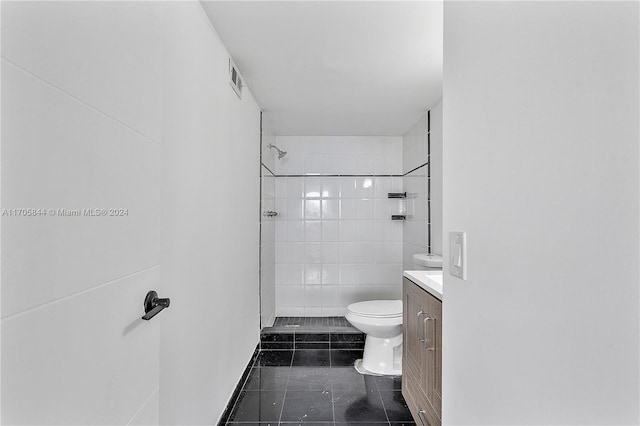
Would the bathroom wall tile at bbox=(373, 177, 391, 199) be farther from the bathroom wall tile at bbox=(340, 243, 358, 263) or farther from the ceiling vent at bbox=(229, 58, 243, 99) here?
the ceiling vent at bbox=(229, 58, 243, 99)

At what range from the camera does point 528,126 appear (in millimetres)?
667

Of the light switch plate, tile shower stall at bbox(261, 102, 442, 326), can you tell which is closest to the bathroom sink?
tile shower stall at bbox(261, 102, 442, 326)

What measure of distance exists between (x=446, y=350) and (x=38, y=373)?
101 cm

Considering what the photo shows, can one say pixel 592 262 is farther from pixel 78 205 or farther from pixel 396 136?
pixel 396 136

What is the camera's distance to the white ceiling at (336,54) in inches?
65.4

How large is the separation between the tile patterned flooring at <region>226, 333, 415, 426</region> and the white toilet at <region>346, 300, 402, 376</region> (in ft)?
0.34

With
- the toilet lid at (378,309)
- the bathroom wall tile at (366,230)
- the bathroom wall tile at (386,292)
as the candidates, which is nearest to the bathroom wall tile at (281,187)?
the bathroom wall tile at (366,230)

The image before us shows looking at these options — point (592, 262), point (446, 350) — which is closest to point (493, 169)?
point (592, 262)

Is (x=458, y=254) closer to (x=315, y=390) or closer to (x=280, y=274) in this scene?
(x=315, y=390)

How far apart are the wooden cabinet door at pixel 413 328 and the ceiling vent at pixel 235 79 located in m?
1.56

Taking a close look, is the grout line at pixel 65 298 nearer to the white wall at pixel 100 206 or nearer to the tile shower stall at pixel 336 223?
the white wall at pixel 100 206

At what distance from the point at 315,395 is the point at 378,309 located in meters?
0.80

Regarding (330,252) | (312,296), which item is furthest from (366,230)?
(312,296)

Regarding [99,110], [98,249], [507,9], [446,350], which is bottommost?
[446,350]
